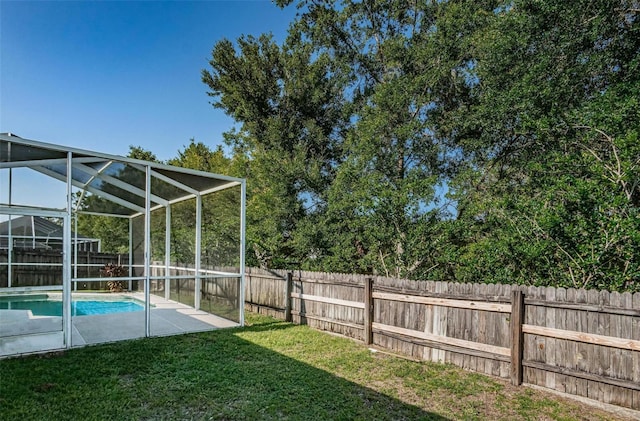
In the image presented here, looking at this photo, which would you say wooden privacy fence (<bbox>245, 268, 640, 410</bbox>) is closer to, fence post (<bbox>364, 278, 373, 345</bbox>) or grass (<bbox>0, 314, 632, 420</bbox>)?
fence post (<bbox>364, 278, 373, 345</bbox>)

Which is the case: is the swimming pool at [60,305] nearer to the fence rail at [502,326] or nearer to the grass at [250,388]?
the grass at [250,388]

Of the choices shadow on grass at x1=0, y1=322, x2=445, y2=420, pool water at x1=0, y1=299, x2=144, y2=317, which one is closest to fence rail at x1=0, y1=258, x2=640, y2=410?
shadow on grass at x1=0, y1=322, x2=445, y2=420

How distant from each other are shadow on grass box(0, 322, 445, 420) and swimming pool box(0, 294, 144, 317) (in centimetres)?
148

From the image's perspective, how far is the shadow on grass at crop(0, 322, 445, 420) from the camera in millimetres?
3494

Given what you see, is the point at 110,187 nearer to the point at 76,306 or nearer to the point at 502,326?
the point at 76,306

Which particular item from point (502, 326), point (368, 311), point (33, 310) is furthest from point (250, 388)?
point (33, 310)

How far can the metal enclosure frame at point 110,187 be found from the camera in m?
5.42

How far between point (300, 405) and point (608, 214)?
5.21 metres

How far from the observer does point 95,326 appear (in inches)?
274

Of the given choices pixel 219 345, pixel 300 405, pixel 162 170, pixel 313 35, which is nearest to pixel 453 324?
pixel 300 405

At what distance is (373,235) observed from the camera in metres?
8.62

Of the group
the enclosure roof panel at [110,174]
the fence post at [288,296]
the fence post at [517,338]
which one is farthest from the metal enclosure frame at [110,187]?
the fence post at [517,338]

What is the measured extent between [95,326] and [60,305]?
144 centimetres

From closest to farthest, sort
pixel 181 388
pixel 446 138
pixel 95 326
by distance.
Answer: pixel 181 388
pixel 95 326
pixel 446 138
